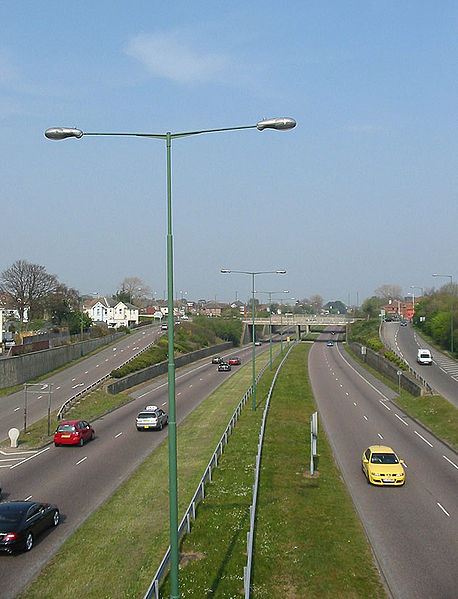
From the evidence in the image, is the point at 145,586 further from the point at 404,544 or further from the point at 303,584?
the point at 404,544

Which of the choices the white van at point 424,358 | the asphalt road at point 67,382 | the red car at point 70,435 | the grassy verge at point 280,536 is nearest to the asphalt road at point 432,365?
the white van at point 424,358

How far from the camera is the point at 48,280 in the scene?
10881 cm

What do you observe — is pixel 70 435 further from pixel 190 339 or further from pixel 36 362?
pixel 190 339

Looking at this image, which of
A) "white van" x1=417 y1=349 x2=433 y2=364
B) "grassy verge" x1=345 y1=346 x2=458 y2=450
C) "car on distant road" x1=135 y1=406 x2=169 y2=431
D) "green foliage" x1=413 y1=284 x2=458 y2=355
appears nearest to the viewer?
"grassy verge" x1=345 y1=346 x2=458 y2=450

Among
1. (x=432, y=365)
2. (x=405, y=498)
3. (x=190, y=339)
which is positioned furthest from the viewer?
(x=190, y=339)

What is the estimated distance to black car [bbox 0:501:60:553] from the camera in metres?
17.0

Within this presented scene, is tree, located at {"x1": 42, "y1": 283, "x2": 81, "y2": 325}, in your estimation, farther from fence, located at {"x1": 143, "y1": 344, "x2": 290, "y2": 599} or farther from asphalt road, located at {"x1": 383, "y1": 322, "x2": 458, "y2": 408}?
fence, located at {"x1": 143, "y1": 344, "x2": 290, "y2": 599}

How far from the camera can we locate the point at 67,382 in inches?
2434

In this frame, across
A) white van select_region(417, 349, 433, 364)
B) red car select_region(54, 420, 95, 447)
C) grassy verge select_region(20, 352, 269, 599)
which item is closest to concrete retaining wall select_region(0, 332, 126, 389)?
red car select_region(54, 420, 95, 447)

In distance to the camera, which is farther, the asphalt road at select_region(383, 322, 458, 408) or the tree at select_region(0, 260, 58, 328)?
the tree at select_region(0, 260, 58, 328)

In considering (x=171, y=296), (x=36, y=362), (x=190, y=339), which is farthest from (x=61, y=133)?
(x=190, y=339)

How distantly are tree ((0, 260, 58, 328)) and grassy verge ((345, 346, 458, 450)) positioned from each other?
2760 inches

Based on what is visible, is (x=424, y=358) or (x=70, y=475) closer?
(x=70, y=475)

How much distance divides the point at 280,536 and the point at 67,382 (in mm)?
46688
